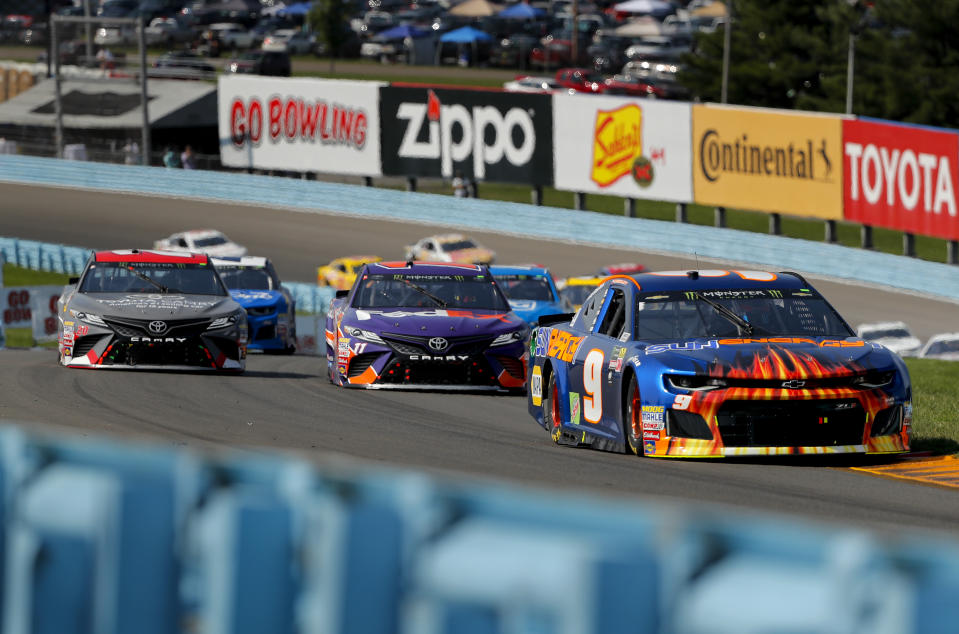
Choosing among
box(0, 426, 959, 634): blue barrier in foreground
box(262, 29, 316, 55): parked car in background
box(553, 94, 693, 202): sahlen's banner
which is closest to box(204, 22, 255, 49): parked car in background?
box(262, 29, 316, 55): parked car in background

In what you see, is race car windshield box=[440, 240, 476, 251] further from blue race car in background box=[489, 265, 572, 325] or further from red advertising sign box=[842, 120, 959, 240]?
blue race car in background box=[489, 265, 572, 325]

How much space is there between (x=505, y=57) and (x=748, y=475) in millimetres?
79978

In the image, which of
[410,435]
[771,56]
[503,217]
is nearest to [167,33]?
[771,56]

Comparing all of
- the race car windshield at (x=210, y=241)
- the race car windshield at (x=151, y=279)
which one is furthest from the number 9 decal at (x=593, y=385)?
the race car windshield at (x=210, y=241)

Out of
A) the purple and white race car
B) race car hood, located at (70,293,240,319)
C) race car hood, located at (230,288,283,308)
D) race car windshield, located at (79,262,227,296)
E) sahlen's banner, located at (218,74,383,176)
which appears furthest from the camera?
sahlen's banner, located at (218,74,383,176)

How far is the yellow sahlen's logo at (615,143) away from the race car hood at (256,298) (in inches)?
772

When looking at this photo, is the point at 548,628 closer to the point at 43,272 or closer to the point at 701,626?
the point at 701,626

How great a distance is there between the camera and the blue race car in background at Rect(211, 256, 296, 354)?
25.2 meters

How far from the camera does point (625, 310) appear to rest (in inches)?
466

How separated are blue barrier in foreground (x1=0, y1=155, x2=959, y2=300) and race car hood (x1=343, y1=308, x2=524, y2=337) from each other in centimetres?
2135

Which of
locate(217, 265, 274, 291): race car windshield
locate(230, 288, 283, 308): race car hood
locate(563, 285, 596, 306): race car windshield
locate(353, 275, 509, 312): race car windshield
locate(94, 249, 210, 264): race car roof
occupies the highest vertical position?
locate(94, 249, 210, 264): race car roof

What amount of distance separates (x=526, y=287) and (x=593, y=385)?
10.3 meters

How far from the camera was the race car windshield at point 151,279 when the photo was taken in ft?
61.1

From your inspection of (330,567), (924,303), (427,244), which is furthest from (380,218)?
(330,567)
